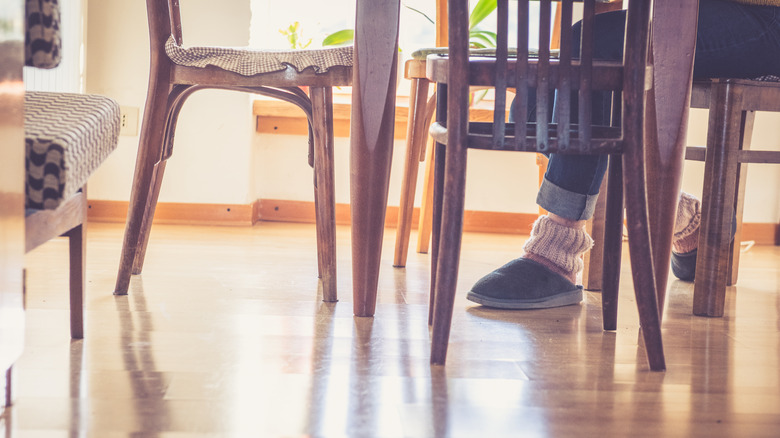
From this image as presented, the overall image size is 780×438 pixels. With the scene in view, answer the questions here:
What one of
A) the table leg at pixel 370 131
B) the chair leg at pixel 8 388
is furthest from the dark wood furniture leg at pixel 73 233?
the table leg at pixel 370 131

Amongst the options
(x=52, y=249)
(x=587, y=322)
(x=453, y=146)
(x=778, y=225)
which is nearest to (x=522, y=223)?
(x=778, y=225)

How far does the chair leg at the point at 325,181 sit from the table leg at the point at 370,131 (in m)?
0.12

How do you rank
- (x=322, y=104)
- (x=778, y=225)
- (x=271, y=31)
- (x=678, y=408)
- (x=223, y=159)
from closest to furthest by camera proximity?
(x=678, y=408)
(x=322, y=104)
(x=223, y=159)
(x=778, y=225)
(x=271, y=31)

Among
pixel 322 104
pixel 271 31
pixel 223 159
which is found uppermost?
pixel 271 31

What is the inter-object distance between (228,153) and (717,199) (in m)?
1.58

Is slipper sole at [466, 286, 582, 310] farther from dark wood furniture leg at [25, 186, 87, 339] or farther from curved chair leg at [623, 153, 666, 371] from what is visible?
dark wood furniture leg at [25, 186, 87, 339]

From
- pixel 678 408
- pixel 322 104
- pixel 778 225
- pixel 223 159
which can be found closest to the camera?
pixel 678 408

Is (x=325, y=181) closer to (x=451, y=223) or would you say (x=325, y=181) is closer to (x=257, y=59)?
(x=257, y=59)

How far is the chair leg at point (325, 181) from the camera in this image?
1.37 metres

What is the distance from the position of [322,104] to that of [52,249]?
0.89 m

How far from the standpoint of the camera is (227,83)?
4.45 ft

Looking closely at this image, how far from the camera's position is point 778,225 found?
8.91 ft

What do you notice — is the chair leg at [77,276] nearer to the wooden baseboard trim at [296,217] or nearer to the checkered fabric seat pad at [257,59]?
the checkered fabric seat pad at [257,59]

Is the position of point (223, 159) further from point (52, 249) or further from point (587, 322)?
point (587, 322)
